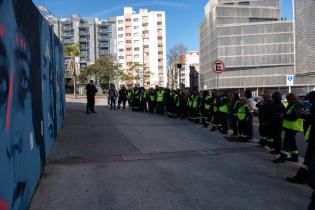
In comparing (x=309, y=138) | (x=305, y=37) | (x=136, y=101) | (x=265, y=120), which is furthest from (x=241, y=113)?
(x=305, y=37)

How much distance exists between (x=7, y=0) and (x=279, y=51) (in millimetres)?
97386

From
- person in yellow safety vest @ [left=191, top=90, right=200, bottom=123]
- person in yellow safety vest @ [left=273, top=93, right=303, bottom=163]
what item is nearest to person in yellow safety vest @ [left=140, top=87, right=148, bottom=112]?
person in yellow safety vest @ [left=191, top=90, right=200, bottom=123]

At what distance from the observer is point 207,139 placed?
42.5 feet

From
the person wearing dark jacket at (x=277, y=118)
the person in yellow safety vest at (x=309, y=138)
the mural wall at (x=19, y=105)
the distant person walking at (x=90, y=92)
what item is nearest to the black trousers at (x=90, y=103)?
the distant person walking at (x=90, y=92)

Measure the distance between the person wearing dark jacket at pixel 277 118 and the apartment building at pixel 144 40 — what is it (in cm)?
12083

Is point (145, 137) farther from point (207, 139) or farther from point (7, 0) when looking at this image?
point (7, 0)

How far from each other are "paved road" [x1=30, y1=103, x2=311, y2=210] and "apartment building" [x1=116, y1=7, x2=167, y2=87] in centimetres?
11993

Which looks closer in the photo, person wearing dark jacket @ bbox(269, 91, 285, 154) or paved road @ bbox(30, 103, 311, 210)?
paved road @ bbox(30, 103, 311, 210)

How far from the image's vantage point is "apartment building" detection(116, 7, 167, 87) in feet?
442

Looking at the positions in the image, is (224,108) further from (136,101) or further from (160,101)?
(136,101)

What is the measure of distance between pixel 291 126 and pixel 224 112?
5603 millimetres

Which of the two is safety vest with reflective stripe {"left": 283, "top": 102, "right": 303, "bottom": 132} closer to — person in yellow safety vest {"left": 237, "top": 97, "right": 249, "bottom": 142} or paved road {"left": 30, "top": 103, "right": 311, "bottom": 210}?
paved road {"left": 30, "top": 103, "right": 311, "bottom": 210}

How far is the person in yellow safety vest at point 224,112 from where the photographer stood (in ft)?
47.0

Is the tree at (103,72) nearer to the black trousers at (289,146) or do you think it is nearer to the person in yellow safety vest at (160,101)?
the person in yellow safety vest at (160,101)
